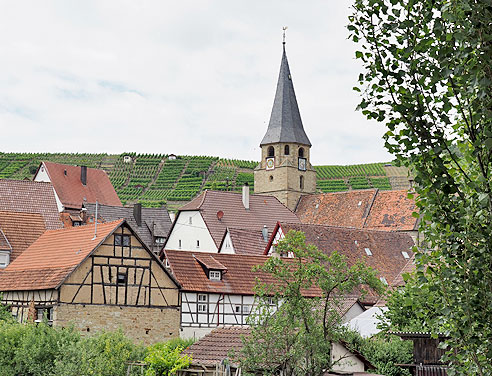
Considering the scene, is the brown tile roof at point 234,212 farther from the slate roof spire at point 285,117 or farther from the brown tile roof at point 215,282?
the brown tile roof at point 215,282

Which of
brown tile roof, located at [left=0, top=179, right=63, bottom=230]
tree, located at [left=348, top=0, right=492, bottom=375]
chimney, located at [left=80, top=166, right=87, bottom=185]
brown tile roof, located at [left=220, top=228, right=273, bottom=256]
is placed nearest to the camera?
tree, located at [left=348, top=0, right=492, bottom=375]

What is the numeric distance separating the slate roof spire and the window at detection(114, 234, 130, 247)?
141ft

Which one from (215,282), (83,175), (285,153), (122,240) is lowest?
(215,282)

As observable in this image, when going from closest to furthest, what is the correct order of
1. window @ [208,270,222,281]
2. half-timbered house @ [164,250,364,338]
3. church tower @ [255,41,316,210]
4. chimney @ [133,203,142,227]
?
1. half-timbered house @ [164,250,364,338]
2. window @ [208,270,222,281]
3. chimney @ [133,203,142,227]
4. church tower @ [255,41,316,210]

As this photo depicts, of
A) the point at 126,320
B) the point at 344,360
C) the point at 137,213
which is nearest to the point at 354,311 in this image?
the point at 126,320

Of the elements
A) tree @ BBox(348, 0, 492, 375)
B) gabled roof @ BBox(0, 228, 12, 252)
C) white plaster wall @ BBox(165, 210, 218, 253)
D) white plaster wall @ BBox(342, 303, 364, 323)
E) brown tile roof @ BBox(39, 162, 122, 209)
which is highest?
brown tile roof @ BBox(39, 162, 122, 209)

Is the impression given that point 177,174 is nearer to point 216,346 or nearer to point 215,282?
point 215,282

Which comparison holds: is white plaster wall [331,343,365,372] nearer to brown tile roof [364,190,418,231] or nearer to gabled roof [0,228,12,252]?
gabled roof [0,228,12,252]

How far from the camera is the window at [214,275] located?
115ft

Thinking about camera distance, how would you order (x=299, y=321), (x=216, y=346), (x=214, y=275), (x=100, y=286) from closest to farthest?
(x=299, y=321) → (x=216, y=346) → (x=100, y=286) → (x=214, y=275)

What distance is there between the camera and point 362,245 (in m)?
47.0

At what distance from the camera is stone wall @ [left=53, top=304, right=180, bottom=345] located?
29328 millimetres

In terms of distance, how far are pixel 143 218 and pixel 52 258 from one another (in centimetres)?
2835

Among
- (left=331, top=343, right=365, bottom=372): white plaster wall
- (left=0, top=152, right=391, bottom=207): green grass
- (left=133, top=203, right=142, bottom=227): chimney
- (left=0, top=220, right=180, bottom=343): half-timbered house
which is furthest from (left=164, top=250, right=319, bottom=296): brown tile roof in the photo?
(left=0, top=152, right=391, bottom=207): green grass
